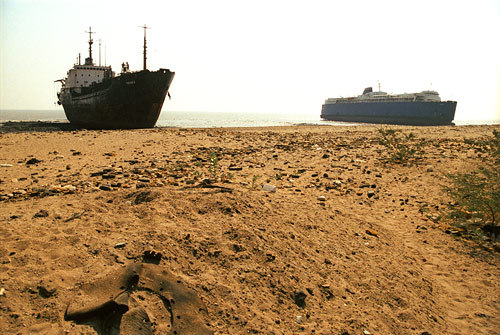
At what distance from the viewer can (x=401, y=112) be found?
61.4 metres

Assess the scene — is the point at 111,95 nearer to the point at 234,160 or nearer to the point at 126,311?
the point at 234,160

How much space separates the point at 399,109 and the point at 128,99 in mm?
53313

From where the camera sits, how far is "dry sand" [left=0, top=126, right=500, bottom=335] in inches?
99.5

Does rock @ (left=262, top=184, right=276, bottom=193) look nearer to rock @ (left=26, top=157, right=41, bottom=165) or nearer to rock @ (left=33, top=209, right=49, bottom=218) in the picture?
rock @ (left=33, top=209, right=49, bottom=218)

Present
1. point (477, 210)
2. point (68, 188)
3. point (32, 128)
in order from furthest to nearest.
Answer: point (32, 128) < point (68, 188) < point (477, 210)

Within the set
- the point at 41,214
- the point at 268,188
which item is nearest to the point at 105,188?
the point at 41,214

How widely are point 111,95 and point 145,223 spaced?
87.5 ft

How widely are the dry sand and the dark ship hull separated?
73.7ft

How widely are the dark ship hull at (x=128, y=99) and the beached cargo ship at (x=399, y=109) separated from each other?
156 feet

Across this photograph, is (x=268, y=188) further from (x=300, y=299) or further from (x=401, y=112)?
(x=401, y=112)

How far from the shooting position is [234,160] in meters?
8.23

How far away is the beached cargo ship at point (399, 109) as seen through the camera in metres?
56.7

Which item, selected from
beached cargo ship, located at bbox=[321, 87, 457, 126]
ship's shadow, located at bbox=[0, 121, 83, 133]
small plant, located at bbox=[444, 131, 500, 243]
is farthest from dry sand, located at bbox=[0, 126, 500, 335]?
beached cargo ship, located at bbox=[321, 87, 457, 126]

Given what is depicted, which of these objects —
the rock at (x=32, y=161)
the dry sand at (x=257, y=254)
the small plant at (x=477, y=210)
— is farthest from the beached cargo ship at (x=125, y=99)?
the small plant at (x=477, y=210)
